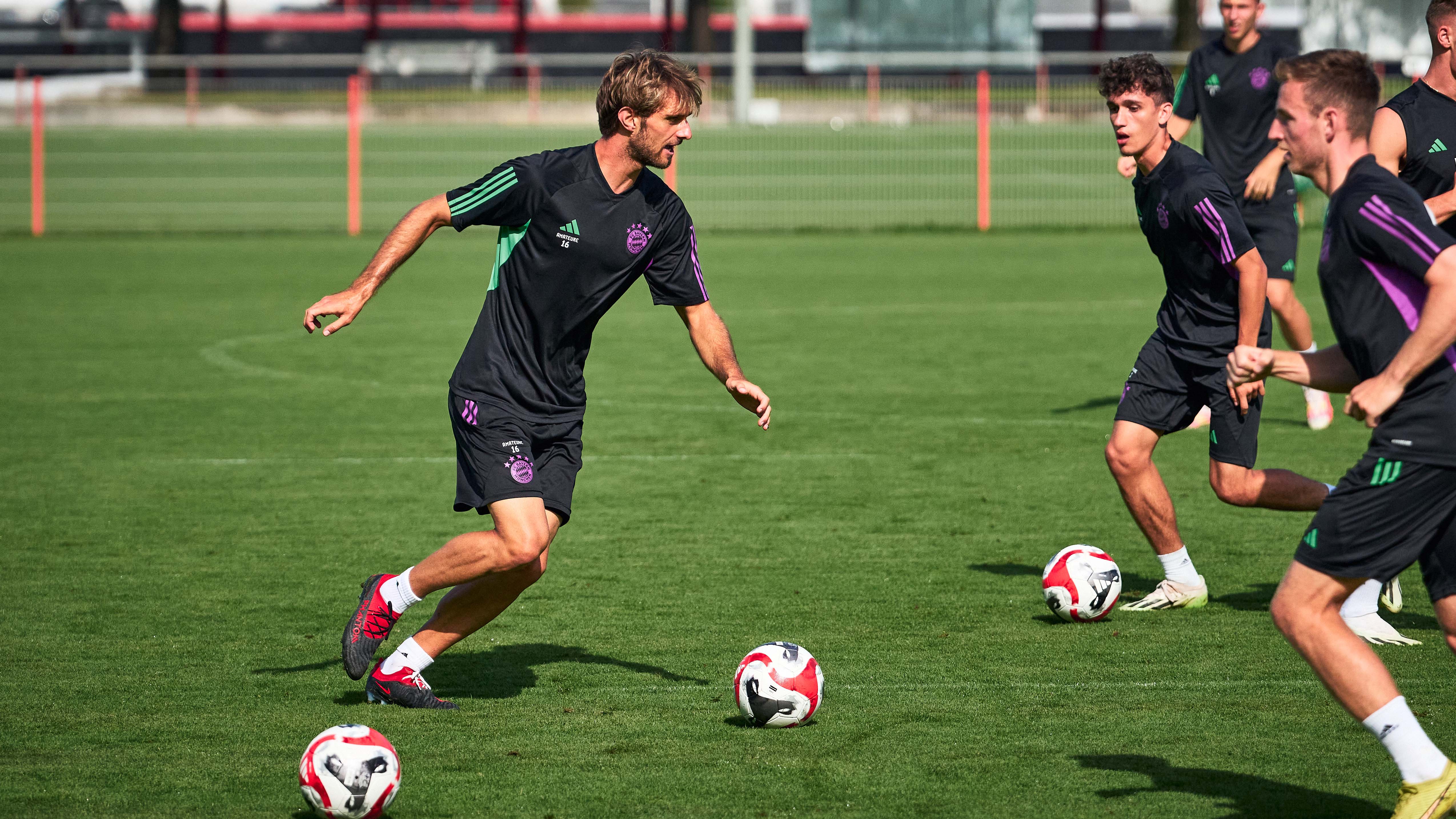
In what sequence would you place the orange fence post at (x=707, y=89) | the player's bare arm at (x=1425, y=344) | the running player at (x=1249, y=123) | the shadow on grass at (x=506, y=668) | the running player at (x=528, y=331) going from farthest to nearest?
1. the orange fence post at (x=707, y=89)
2. the running player at (x=1249, y=123)
3. the shadow on grass at (x=506, y=668)
4. the running player at (x=528, y=331)
5. the player's bare arm at (x=1425, y=344)

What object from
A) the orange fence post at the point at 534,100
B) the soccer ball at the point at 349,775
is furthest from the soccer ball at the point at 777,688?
the orange fence post at the point at 534,100

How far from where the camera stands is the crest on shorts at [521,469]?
18.2 feet

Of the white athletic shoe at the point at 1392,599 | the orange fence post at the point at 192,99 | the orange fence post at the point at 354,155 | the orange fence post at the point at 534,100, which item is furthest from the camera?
the orange fence post at the point at 192,99

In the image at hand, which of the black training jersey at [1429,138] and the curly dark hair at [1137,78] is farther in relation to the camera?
the black training jersey at [1429,138]

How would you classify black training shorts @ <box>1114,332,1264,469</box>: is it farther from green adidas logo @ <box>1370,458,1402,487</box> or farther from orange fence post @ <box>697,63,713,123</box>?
orange fence post @ <box>697,63,713,123</box>

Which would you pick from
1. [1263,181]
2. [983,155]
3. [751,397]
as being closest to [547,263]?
[751,397]

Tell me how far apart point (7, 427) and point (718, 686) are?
736 cm

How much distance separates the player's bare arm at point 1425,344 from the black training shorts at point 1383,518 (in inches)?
7.9

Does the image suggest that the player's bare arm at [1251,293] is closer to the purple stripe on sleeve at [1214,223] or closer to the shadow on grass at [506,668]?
the purple stripe on sleeve at [1214,223]

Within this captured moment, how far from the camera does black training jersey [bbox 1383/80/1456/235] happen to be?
277 inches

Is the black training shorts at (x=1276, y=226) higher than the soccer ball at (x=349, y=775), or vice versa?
the black training shorts at (x=1276, y=226)

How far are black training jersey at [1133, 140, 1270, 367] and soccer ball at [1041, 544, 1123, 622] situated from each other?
95 cm

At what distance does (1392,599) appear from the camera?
271 inches

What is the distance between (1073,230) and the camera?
26469 millimetres
